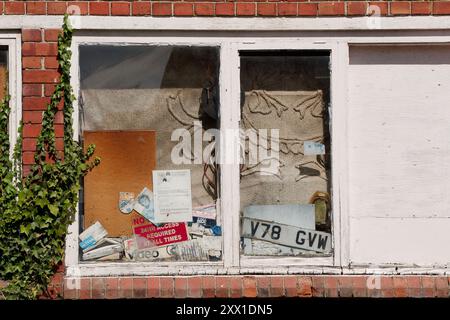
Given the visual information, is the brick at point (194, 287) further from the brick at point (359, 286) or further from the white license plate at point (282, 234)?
the brick at point (359, 286)

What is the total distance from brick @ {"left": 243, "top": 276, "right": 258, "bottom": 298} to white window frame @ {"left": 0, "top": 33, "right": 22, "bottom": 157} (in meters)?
2.01

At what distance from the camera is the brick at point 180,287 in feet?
23.6

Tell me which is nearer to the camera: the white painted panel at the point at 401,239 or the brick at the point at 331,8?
the brick at the point at 331,8

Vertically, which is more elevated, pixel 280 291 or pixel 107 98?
pixel 107 98

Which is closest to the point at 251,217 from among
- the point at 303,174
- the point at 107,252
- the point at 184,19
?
the point at 303,174

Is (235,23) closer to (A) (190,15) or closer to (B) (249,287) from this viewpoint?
(A) (190,15)

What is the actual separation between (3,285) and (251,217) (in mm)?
1937

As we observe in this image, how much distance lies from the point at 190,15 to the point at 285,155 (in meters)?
1.30

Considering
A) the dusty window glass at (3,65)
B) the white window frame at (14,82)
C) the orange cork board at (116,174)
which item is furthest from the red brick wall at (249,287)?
the dusty window glass at (3,65)

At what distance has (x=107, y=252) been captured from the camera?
291 inches

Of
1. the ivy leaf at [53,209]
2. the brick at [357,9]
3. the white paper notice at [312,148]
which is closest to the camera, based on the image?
the ivy leaf at [53,209]

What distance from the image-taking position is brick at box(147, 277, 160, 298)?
7.19 meters

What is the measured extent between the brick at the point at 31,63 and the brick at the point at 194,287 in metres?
1.96

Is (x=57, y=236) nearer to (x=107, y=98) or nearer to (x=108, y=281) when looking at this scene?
(x=108, y=281)
